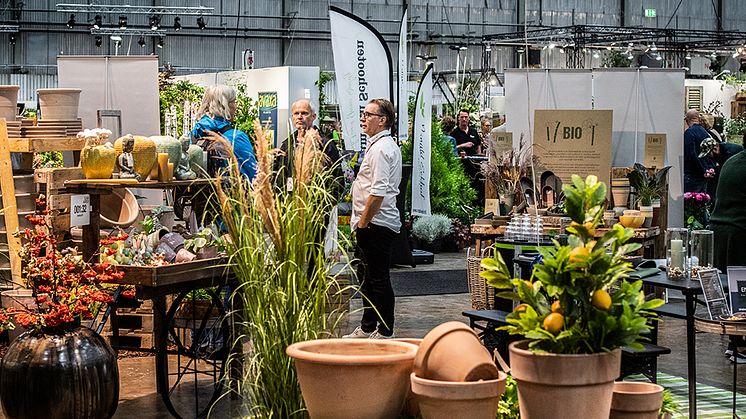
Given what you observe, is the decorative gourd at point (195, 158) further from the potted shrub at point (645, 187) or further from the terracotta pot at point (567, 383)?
the potted shrub at point (645, 187)

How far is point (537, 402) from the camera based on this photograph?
225 cm

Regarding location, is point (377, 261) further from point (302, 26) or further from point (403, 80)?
point (302, 26)

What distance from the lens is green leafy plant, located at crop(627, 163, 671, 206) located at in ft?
24.9

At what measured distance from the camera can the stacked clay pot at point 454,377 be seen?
2.25 m

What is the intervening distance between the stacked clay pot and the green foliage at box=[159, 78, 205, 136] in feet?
30.2

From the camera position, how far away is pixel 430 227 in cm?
1128

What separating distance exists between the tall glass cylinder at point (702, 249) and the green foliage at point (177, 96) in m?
7.52

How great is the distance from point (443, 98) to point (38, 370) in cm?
1973

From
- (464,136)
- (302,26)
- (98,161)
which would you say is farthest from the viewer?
(302,26)

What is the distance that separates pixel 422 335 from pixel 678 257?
2612mm

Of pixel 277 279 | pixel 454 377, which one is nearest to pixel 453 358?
pixel 454 377

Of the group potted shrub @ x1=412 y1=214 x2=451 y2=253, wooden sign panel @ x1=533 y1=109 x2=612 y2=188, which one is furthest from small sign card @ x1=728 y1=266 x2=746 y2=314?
potted shrub @ x1=412 y1=214 x2=451 y2=253

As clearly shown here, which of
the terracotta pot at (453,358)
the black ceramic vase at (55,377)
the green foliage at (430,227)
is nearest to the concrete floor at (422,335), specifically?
the black ceramic vase at (55,377)

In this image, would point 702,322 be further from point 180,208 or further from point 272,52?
point 272,52
